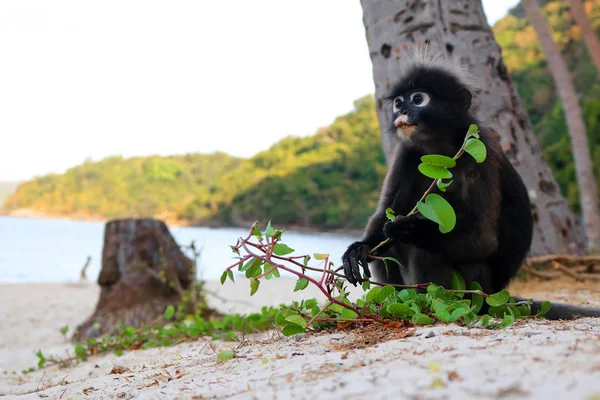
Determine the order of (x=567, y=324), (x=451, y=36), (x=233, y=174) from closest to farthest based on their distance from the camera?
(x=567, y=324), (x=451, y=36), (x=233, y=174)

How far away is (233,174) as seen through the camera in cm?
4234

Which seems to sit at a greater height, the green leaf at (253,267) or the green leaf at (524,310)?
the green leaf at (253,267)

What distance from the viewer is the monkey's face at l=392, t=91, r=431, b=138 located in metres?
3.20

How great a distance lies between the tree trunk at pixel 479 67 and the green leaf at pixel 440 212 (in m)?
2.49

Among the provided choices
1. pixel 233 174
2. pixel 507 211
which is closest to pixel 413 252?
pixel 507 211

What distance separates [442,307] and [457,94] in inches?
55.1

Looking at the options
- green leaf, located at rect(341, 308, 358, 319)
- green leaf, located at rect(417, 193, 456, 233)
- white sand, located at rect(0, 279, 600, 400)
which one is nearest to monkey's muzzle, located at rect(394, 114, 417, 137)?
green leaf, located at rect(417, 193, 456, 233)

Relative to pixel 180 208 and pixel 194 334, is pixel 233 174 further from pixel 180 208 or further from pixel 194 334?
pixel 194 334

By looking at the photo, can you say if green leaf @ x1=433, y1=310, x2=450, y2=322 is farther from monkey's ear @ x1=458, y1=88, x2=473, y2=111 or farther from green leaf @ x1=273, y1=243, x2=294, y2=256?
monkey's ear @ x1=458, y1=88, x2=473, y2=111

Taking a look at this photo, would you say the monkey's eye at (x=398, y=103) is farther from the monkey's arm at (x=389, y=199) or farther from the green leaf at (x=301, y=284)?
the green leaf at (x=301, y=284)

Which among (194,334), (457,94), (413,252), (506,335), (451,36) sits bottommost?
(194,334)

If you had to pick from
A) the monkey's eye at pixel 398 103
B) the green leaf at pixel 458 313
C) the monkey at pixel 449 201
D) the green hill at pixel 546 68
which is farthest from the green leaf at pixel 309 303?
the green hill at pixel 546 68

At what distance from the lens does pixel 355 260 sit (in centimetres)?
292

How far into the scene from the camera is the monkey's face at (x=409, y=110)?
3195 mm
